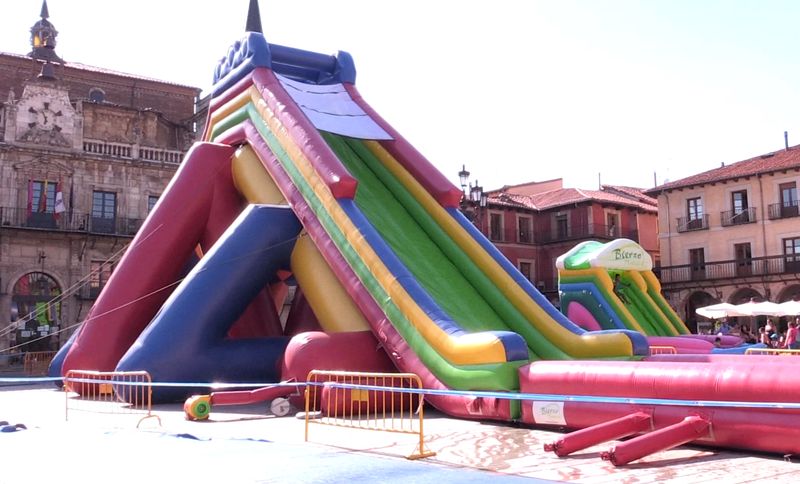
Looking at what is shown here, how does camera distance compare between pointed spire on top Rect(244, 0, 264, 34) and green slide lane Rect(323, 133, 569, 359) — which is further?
pointed spire on top Rect(244, 0, 264, 34)

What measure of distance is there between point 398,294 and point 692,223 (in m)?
31.8

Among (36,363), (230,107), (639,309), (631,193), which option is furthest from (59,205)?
(631,193)

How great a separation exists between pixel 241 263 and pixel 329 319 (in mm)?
1694

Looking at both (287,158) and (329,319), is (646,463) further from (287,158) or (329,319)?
(287,158)

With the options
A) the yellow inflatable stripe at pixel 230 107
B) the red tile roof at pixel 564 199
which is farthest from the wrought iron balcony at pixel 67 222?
the red tile roof at pixel 564 199

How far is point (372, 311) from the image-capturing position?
34.0 feet

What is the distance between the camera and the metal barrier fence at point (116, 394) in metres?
10.7

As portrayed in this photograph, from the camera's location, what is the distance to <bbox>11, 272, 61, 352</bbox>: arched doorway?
30.1m

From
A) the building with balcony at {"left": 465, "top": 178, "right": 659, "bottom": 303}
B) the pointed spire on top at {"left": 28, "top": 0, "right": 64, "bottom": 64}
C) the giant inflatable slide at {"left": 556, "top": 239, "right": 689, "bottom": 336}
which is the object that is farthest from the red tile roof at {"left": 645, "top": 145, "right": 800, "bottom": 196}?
the pointed spire on top at {"left": 28, "top": 0, "right": 64, "bottom": 64}

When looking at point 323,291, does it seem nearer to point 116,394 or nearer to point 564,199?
point 116,394

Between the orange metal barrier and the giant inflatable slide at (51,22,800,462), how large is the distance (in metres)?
11.9

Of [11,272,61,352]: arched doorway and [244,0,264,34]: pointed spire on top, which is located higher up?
[244,0,264,34]: pointed spire on top

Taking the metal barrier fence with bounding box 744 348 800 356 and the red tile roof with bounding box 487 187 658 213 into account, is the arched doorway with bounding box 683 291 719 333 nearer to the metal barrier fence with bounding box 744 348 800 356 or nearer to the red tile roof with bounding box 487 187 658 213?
the red tile roof with bounding box 487 187 658 213

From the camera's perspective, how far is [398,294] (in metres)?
10.0
